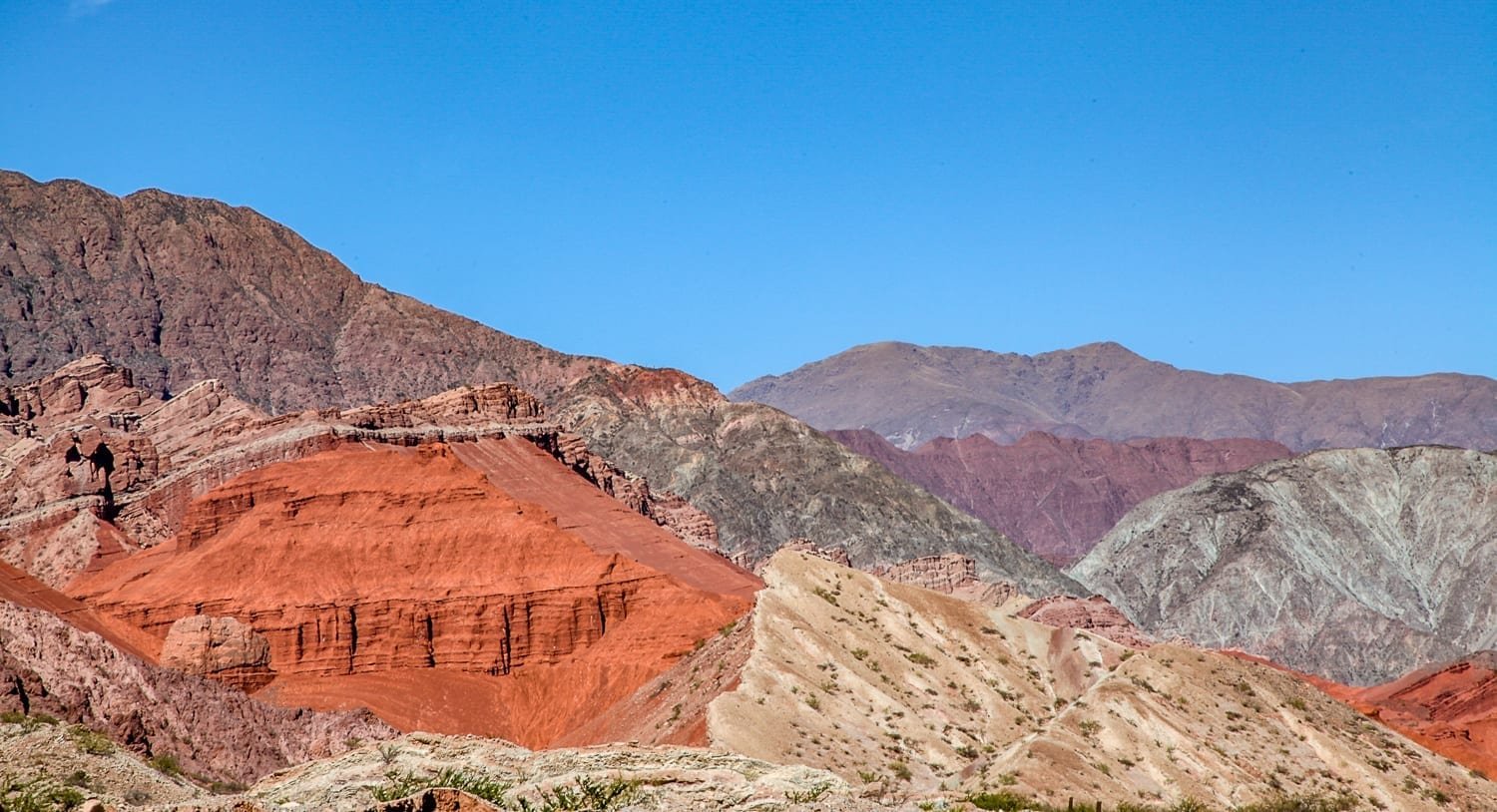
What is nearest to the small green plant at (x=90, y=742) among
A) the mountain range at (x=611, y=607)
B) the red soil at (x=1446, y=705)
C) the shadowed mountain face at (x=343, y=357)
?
the mountain range at (x=611, y=607)

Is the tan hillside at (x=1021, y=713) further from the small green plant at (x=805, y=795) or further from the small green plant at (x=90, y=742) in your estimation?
the small green plant at (x=90, y=742)

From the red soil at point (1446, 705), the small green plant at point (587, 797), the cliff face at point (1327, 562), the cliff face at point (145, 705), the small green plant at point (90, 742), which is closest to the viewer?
the small green plant at point (587, 797)

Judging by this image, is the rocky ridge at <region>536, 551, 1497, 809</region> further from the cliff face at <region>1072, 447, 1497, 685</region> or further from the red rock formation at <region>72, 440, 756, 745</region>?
the cliff face at <region>1072, 447, 1497, 685</region>

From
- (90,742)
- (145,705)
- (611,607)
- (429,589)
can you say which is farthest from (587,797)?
(429,589)

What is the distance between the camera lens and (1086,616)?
295ft

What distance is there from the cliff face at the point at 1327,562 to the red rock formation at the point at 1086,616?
42.7 metres

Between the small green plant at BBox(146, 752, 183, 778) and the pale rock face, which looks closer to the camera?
the small green plant at BBox(146, 752, 183, 778)

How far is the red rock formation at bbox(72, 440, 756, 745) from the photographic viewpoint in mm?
68812

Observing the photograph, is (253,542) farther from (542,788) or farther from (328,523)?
(542,788)

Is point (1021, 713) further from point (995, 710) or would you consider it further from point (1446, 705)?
point (1446, 705)

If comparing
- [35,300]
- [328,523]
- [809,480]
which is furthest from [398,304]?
[328,523]

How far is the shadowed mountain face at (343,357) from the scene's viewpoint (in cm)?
15000

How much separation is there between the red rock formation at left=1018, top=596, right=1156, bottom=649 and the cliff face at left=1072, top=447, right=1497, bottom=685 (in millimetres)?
42749

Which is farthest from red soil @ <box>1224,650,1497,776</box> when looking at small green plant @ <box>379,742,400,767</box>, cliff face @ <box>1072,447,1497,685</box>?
small green plant @ <box>379,742,400,767</box>
